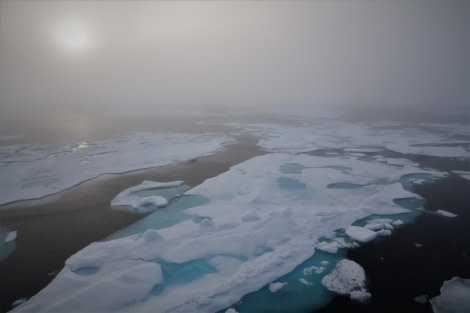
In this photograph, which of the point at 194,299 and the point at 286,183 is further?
the point at 286,183

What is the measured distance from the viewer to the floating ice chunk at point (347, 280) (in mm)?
5188

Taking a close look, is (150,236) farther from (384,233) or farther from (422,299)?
(384,233)

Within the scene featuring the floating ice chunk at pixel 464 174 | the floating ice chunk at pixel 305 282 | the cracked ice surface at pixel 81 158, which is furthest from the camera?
the floating ice chunk at pixel 464 174

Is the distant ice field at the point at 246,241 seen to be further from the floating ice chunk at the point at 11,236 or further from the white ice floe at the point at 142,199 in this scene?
the floating ice chunk at the point at 11,236

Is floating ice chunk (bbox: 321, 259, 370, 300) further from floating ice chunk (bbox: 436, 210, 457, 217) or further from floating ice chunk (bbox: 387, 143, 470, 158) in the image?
floating ice chunk (bbox: 387, 143, 470, 158)

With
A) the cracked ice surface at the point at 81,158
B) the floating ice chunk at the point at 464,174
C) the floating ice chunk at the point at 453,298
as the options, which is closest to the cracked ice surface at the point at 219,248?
the floating ice chunk at the point at 453,298

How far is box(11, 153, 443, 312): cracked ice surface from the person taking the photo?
492 cm

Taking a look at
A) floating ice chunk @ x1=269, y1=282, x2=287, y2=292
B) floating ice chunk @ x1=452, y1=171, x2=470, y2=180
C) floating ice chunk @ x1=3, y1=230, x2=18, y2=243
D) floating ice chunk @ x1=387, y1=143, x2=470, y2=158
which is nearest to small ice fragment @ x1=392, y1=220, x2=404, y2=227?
floating ice chunk @ x1=269, y1=282, x2=287, y2=292

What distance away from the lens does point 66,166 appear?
12.6 metres

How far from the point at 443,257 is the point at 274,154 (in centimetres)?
910

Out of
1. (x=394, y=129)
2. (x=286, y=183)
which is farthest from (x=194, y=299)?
(x=394, y=129)

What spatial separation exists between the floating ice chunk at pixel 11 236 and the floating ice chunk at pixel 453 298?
9.10 meters

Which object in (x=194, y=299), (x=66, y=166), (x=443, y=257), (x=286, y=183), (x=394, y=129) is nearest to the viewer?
(x=194, y=299)

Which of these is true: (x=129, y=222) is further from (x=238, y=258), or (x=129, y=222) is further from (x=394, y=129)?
(x=394, y=129)
